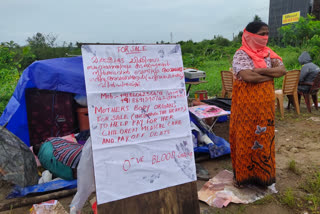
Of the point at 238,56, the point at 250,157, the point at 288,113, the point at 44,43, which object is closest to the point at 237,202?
the point at 250,157

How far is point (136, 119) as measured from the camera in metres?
1.71

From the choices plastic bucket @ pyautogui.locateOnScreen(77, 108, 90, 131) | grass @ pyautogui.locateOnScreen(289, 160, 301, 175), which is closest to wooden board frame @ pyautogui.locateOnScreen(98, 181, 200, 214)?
grass @ pyautogui.locateOnScreen(289, 160, 301, 175)

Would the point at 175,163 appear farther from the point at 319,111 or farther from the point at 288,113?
the point at 319,111

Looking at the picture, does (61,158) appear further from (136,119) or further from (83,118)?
(136,119)

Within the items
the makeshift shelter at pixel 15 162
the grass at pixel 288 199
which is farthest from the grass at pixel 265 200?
the makeshift shelter at pixel 15 162

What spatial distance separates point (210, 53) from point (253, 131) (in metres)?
17.6

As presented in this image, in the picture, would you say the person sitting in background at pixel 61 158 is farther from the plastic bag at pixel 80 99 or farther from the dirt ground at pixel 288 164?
the plastic bag at pixel 80 99

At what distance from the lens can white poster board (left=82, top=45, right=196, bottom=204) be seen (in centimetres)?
158

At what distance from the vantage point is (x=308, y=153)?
3.73 metres

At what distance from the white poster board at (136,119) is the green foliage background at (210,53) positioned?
12.0 inches

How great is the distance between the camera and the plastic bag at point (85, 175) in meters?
1.72

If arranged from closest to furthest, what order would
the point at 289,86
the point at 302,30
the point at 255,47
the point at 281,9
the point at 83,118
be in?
the point at 255,47 < the point at 83,118 < the point at 289,86 < the point at 302,30 < the point at 281,9

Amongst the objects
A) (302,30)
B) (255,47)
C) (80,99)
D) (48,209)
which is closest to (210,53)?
(302,30)

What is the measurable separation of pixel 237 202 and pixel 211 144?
1.14 m
